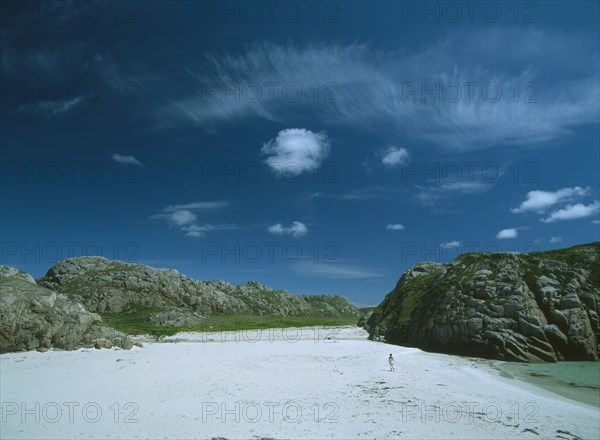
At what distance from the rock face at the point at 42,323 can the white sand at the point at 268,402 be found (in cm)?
345

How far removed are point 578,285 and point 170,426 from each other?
139ft

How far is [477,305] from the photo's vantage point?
125 ft

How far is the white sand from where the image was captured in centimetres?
1254

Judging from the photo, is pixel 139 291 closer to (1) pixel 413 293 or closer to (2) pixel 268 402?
(1) pixel 413 293

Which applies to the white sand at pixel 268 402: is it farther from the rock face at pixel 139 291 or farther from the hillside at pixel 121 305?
the rock face at pixel 139 291

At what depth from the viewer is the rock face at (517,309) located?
3356 centimetres

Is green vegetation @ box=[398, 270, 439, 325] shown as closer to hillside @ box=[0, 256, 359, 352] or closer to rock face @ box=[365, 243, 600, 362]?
rock face @ box=[365, 243, 600, 362]

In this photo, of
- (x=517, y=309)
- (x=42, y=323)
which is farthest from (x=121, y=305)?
(x=517, y=309)

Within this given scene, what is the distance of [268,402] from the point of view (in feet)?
52.5

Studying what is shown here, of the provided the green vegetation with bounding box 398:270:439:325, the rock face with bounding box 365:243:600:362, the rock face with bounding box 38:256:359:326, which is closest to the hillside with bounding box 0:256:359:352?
the rock face with bounding box 38:256:359:326

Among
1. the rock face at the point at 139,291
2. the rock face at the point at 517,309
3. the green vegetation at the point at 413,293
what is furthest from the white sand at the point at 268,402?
the rock face at the point at 139,291

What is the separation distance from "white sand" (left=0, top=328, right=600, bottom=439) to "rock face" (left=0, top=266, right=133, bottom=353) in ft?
11.3

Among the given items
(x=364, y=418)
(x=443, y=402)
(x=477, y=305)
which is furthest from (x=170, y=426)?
(x=477, y=305)

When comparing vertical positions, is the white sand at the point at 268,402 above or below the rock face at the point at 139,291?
below
